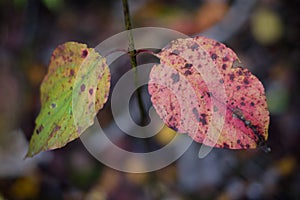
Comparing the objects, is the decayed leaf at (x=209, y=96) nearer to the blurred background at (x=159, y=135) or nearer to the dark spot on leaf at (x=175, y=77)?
the dark spot on leaf at (x=175, y=77)

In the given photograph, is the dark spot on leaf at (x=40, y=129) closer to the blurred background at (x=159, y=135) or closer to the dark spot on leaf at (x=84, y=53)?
the dark spot on leaf at (x=84, y=53)

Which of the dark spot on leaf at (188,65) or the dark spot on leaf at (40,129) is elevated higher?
the dark spot on leaf at (188,65)

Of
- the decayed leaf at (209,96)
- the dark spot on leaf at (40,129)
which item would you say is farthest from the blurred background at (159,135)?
the decayed leaf at (209,96)

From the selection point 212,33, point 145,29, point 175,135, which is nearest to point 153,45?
point 145,29

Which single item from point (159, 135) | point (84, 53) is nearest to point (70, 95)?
point (84, 53)

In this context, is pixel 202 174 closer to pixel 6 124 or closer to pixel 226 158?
pixel 226 158

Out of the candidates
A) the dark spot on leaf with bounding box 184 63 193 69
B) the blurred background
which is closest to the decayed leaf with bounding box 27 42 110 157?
the dark spot on leaf with bounding box 184 63 193 69

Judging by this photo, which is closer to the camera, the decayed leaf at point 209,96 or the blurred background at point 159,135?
the decayed leaf at point 209,96
